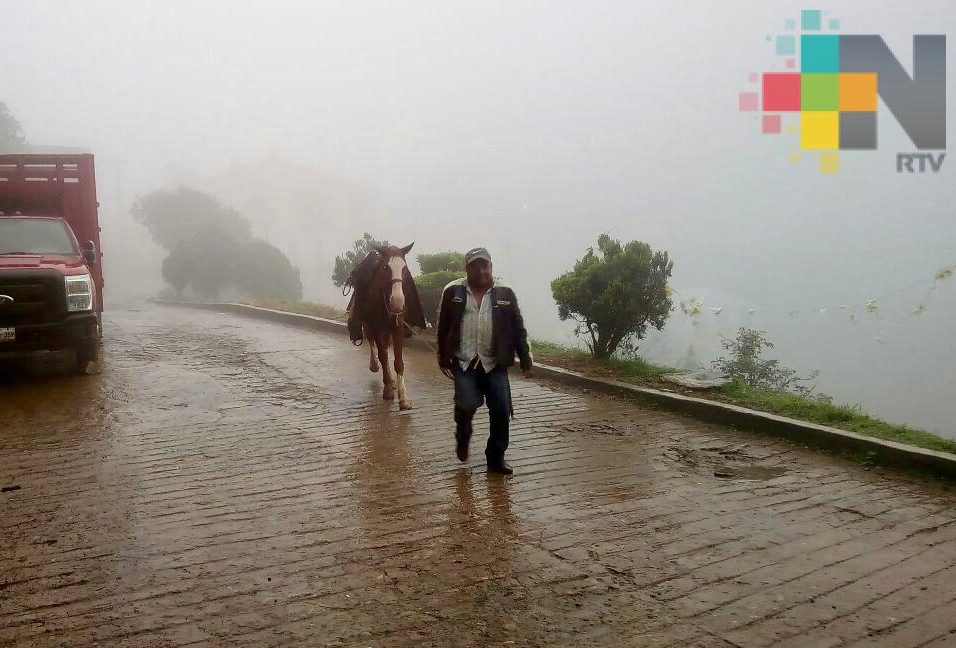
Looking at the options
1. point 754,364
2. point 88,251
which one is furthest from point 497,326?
point 754,364

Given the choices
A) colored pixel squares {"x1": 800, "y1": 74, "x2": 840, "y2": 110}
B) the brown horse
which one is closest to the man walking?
the brown horse

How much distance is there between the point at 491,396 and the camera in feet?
19.5

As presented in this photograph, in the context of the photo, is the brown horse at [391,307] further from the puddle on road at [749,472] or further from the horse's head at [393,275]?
the puddle on road at [749,472]

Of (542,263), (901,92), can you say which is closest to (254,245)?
(901,92)

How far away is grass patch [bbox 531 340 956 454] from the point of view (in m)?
6.71

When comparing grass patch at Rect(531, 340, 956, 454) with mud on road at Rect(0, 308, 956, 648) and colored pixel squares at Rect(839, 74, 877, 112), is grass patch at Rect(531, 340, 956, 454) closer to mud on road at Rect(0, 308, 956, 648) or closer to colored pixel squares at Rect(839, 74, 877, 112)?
mud on road at Rect(0, 308, 956, 648)

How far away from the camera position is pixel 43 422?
7383 mm

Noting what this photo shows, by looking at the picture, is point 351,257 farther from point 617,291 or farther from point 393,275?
point 393,275

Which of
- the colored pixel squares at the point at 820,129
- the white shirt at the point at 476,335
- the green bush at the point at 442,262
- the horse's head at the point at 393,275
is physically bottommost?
the white shirt at the point at 476,335

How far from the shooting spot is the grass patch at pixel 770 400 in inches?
264

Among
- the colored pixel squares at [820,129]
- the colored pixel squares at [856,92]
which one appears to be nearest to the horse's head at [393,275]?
the colored pixel squares at [820,129]

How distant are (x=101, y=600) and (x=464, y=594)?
6.07 ft

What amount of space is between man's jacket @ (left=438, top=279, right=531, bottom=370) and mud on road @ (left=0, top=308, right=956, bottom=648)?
3.21 ft

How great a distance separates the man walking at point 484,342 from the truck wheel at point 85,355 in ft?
19.9
